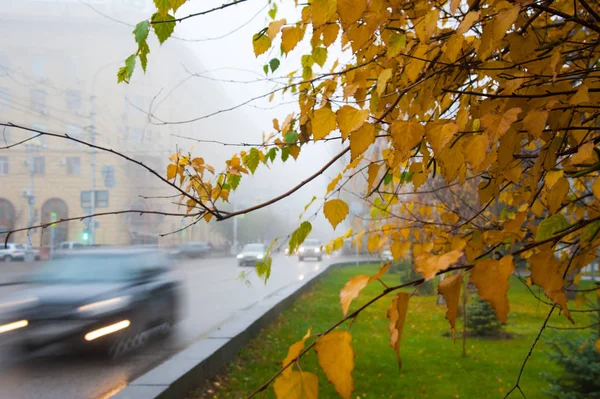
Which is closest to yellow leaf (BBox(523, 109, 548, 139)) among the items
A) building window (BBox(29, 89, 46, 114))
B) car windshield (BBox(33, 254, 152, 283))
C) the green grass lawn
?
the green grass lawn

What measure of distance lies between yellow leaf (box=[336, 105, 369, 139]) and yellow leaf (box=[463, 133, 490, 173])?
0.27 meters

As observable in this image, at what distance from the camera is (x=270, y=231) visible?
55.5m

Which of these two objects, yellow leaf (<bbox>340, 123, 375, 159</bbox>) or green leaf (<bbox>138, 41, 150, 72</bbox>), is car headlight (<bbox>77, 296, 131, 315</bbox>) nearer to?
green leaf (<bbox>138, 41, 150, 72</bbox>)

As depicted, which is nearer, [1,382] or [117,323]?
[1,382]

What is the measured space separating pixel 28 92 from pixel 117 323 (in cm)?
921

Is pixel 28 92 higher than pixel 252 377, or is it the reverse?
pixel 28 92

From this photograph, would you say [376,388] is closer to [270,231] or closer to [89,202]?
[89,202]

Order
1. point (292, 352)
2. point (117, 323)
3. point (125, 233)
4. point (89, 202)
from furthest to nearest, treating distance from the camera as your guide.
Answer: point (125, 233) < point (89, 202) < point (117, 323) < point (292, 352)

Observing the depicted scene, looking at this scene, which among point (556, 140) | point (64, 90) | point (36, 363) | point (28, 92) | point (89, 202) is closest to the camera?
point (556, 140)

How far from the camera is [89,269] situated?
6.77 metres

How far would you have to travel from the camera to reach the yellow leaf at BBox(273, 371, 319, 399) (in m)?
1.01

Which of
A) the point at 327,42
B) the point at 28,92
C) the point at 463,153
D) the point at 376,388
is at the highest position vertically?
the point at 28,92

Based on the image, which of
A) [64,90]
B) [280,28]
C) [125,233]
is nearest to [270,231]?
[125,233]

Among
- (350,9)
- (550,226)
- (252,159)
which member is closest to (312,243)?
(252,159)
